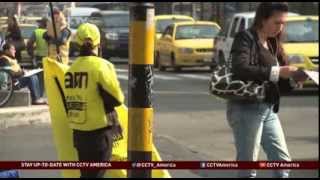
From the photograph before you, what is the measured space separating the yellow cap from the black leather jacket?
985 mm

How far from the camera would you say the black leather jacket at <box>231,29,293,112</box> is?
5.52m

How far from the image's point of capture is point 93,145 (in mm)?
5574

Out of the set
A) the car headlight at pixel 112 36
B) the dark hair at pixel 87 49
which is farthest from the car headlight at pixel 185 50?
the dark hair at pixel 87 49

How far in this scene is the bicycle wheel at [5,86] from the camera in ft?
14.8

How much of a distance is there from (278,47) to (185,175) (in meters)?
2.66

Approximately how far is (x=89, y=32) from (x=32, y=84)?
20.3 inches

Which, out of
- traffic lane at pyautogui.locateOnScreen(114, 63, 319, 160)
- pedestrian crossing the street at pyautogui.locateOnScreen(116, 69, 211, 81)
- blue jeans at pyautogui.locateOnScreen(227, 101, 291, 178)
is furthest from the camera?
pedestrian crossing the street at pyautogui.locateOnScreen(116, 69, 211, 81)

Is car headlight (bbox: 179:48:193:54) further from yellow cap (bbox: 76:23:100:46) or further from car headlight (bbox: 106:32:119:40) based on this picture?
yellow cap (bbox: 76:23:100:46)

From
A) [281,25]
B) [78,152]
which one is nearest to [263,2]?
[281,25]

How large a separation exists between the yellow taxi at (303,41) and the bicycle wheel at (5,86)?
38.5ft

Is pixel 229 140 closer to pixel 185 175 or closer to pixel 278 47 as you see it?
pixel 185 175

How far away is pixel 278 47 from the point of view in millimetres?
5758

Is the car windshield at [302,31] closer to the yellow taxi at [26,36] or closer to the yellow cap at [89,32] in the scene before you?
the yellow cap at [89,32]

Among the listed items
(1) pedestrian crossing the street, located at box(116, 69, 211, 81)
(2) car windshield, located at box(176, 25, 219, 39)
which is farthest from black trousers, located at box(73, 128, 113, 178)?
(1) pedestrian crossing the street, located at box(116, 69, 211, 81)
